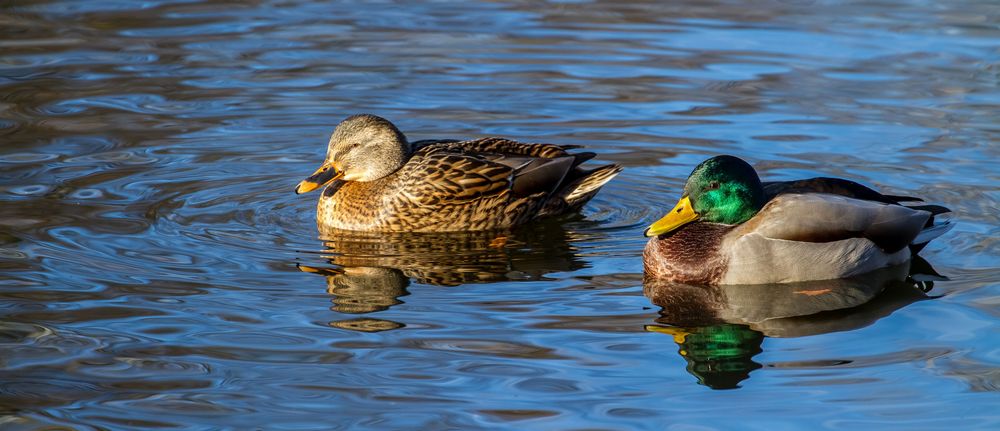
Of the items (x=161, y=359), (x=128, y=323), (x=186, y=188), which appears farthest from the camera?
(x=186, y=188)

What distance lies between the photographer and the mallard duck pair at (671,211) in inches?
317

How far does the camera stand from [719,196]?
8.13 m

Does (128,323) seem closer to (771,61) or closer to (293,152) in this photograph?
(293,152)

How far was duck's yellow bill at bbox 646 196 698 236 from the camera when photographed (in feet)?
26.7

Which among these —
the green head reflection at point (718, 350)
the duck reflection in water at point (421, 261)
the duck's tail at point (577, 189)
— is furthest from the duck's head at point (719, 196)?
the duck's tail at point (577, 189)

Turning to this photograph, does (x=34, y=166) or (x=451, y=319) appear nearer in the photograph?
(x=451, y=319)

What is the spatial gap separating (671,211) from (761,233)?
23.3 inches

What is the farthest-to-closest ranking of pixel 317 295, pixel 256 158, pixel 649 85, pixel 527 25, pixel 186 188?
pixel 527 25
pixel 649 85
pixel 256 158
pixel 186 188
pixel 317 295

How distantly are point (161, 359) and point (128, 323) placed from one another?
1.91 feet

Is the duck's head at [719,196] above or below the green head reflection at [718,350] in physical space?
above

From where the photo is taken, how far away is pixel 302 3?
53.9 feet

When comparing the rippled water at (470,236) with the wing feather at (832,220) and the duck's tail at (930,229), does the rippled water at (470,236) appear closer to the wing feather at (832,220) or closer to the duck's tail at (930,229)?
the duck's tail at (930,229)

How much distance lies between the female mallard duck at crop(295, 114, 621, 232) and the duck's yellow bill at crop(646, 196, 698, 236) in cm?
134

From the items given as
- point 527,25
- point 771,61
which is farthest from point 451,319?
point 527,25
